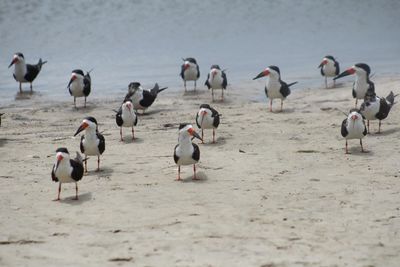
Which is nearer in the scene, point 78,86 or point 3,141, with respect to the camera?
point 3,141

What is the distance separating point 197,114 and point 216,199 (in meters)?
4.16

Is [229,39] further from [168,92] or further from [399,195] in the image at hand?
[399,195]

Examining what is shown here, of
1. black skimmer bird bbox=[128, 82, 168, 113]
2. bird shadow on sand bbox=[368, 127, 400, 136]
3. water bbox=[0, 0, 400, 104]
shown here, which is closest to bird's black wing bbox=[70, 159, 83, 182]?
bird shadow on sand bbox=[368, 127, 400, 136]

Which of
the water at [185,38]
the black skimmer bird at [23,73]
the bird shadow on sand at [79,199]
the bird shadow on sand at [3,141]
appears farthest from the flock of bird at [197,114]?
the bird shadow on sand at [3,141]

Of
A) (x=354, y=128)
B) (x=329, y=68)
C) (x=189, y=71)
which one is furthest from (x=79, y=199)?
(x=329, y=68)

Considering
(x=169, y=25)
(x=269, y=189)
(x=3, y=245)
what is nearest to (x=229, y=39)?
(x=169, y=25)

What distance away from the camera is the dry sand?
25.0 ft

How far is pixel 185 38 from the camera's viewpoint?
85.5ft

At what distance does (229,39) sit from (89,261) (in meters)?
19.2

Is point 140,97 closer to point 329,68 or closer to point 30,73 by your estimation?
point 30,73

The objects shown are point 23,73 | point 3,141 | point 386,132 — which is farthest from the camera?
point 23,73

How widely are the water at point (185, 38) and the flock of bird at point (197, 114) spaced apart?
736 mm

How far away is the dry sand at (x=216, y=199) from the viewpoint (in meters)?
7.61

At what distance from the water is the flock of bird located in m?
0.74
